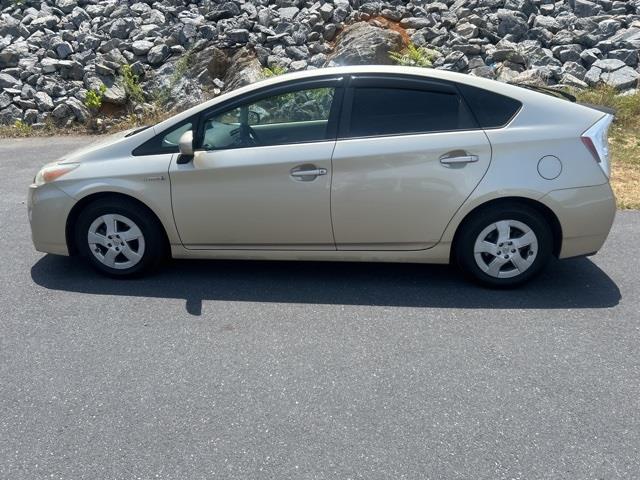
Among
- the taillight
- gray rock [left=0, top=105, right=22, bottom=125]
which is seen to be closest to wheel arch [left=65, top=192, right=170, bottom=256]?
the taillight

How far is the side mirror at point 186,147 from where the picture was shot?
5.14m

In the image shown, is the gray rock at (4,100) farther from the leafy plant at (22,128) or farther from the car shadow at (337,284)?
the car shadow at (337,284)

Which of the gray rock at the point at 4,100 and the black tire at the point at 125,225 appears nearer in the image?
the black tire at the point at 125,225

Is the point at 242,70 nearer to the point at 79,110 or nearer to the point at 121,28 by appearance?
the point at 79,110

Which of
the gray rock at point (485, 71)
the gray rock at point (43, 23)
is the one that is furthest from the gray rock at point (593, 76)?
the gray rock at point (43, 23)

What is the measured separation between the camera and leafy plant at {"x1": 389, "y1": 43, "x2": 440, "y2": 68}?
1184 cm

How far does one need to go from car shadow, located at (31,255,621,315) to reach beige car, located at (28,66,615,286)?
0.66 feet

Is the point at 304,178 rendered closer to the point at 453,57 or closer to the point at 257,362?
the point at 257,362

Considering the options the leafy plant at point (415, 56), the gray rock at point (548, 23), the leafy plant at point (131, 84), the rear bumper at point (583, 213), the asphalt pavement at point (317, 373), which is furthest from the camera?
the gray rock at point (548, 23)

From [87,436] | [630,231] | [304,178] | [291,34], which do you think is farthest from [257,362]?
[291,34]

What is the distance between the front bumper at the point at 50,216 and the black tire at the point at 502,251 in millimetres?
3062

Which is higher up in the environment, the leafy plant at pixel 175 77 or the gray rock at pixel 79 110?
the leafy plant at pixel 175 77

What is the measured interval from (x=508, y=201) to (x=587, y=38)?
358 inches

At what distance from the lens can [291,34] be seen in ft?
44.3
